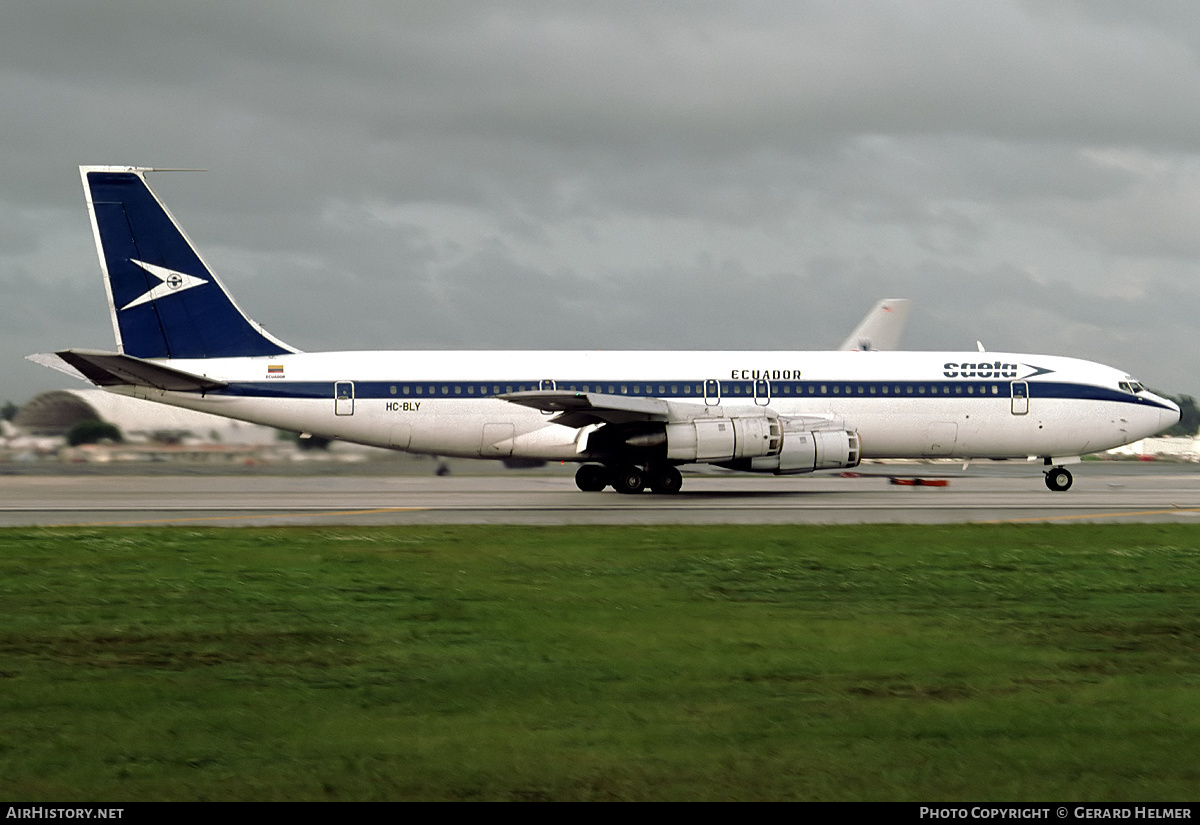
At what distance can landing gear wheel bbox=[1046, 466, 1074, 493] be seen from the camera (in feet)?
105

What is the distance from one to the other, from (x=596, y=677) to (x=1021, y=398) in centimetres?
2629

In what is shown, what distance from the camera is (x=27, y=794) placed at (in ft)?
18.5

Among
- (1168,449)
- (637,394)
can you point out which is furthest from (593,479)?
(1168,449)

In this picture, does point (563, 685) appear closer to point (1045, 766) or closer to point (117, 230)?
point (1045, 766)

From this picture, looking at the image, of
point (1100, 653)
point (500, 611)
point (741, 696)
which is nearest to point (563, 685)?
point (741, 696)

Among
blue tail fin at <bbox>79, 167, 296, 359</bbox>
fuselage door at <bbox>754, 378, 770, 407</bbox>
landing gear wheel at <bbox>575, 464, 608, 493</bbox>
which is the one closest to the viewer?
blue tail fin at <bbox>79, 167, 296, 359</bbox>

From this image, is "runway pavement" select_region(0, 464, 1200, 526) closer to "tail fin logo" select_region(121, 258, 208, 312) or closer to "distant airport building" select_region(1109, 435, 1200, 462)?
"tail fin logo" select_region(121, 258, 208, 312)

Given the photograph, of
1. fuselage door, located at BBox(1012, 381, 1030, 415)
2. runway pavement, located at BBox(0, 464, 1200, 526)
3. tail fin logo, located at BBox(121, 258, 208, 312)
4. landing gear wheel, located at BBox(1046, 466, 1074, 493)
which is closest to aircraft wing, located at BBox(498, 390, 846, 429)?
runway pavement, located at BBox(0, 464, 1200, 526)

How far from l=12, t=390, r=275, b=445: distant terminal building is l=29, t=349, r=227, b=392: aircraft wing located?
502 cm

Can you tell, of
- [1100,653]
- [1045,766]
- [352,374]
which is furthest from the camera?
[352,374]

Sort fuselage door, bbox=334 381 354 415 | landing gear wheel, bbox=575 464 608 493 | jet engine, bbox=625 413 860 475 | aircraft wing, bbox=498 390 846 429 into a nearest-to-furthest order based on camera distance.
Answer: aircraft wing, bbox=498 390 846 429 < jet engine, bbox=625 413 860 475 < fuselage door, bbox=334 381 354 415 < landing gear wheel, bbox=575 464 608 493

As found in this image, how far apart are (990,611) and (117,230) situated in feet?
83.5

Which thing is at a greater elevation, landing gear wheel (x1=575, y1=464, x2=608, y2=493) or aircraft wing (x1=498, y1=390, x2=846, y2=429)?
aircraft wing (x1=498, y1=390, x2=846, y2=429)

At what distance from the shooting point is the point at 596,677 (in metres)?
8.20
